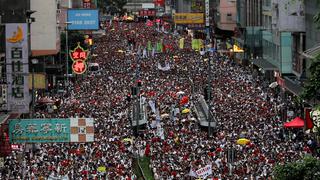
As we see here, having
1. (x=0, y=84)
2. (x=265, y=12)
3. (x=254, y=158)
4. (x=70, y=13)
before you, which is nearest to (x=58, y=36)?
(x=70, y=13)

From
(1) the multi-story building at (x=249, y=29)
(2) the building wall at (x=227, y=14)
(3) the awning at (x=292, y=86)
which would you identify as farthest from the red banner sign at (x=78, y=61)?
(2) the building wall at (x=227, y=14)

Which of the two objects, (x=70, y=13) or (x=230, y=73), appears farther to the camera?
(x=230, y=73)

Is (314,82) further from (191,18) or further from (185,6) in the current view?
(185,6)

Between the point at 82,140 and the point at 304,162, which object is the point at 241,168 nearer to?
the point at 82,140

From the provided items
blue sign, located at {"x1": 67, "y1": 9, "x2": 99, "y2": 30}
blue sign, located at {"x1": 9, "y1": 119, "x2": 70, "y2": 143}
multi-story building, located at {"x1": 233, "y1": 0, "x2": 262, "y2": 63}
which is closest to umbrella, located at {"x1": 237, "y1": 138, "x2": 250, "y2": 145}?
blue sign, located at {"x1": 9, "y1": 119, "x2": 70, "y2": 143}

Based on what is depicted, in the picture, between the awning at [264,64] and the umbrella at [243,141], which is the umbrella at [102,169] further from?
the awning at [264,64]
